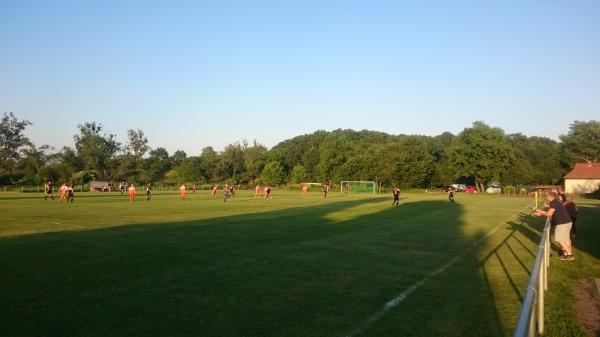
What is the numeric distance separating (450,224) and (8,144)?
9901 centimetres

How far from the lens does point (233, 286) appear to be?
25.9ft

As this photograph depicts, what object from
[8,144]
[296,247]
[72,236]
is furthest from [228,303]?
[8,144]

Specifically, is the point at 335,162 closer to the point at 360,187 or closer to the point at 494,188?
the point at 360,187

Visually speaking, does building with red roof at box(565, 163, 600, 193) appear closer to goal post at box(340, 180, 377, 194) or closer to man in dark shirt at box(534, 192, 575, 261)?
goal post at box(340, 180, 377, 194)

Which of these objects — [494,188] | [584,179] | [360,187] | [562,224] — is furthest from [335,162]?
[562,224]

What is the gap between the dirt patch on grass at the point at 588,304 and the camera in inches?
248

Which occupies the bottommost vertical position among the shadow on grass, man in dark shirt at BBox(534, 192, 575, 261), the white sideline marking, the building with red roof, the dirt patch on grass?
the dirt patch on grass

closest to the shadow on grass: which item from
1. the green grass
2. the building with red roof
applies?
the green grass

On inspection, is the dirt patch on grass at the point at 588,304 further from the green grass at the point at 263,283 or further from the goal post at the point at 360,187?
the goal post at the point at 360,187

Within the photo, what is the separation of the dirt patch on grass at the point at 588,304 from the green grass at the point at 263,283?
0.60 ft

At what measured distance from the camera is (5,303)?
6590 millimetres

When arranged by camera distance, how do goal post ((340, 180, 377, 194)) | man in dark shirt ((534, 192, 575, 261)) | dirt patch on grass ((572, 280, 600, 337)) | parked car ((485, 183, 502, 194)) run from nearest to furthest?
dirt patch on grass ((572, 280, 600, 337))
man in dark shirt ((534, 192, 575, 261))
goal post ((340, 180, 377, 194))
parked car ((485, 183, 502, 194))

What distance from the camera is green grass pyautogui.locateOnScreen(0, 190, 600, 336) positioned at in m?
5.84

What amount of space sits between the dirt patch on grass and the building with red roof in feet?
237
